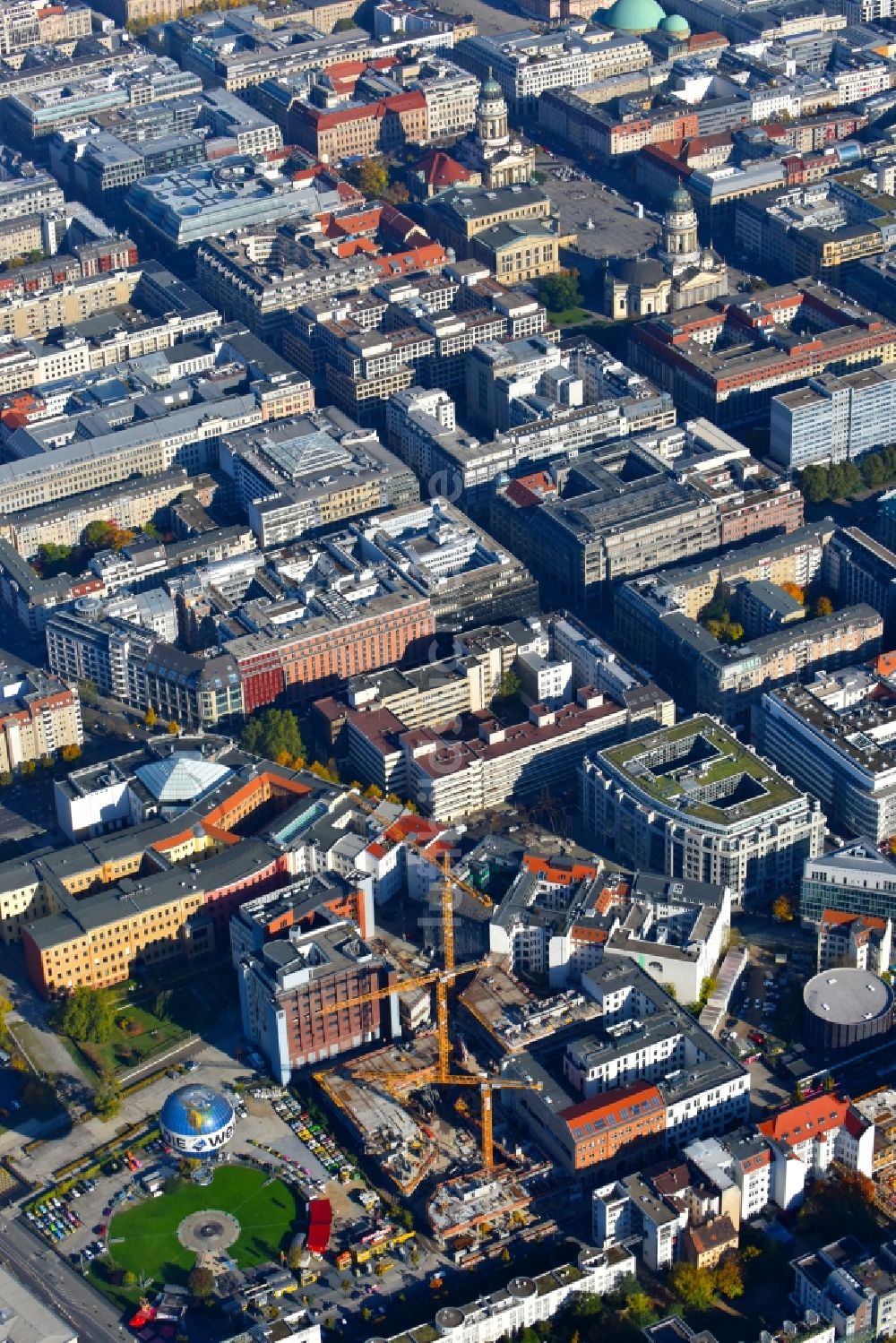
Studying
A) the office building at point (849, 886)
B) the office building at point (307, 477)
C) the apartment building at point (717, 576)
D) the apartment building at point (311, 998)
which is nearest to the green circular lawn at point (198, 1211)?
the apartment building at point (311, 998)

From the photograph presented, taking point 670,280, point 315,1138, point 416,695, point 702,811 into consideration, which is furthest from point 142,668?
point 670,280

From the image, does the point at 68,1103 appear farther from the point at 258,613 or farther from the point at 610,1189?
the point at 258,613

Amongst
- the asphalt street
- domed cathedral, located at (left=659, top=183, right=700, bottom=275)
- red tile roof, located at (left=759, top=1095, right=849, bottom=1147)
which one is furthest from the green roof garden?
domed cathedral, located at (left=659, top=183, right=700, bottom=275)

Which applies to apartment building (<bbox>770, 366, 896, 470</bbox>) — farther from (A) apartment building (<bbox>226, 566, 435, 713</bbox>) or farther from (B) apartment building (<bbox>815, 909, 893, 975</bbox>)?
(B) apartment building (<bbox>815, 909, 893, 975</bbox>)

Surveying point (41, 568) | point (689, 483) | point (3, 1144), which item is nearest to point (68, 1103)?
point (3, 1144)

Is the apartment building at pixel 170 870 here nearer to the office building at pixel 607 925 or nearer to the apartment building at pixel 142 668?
the apartment building at pixel 142 668

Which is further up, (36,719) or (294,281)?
(294,281)

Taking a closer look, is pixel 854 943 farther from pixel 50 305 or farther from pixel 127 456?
pixel 50 305
